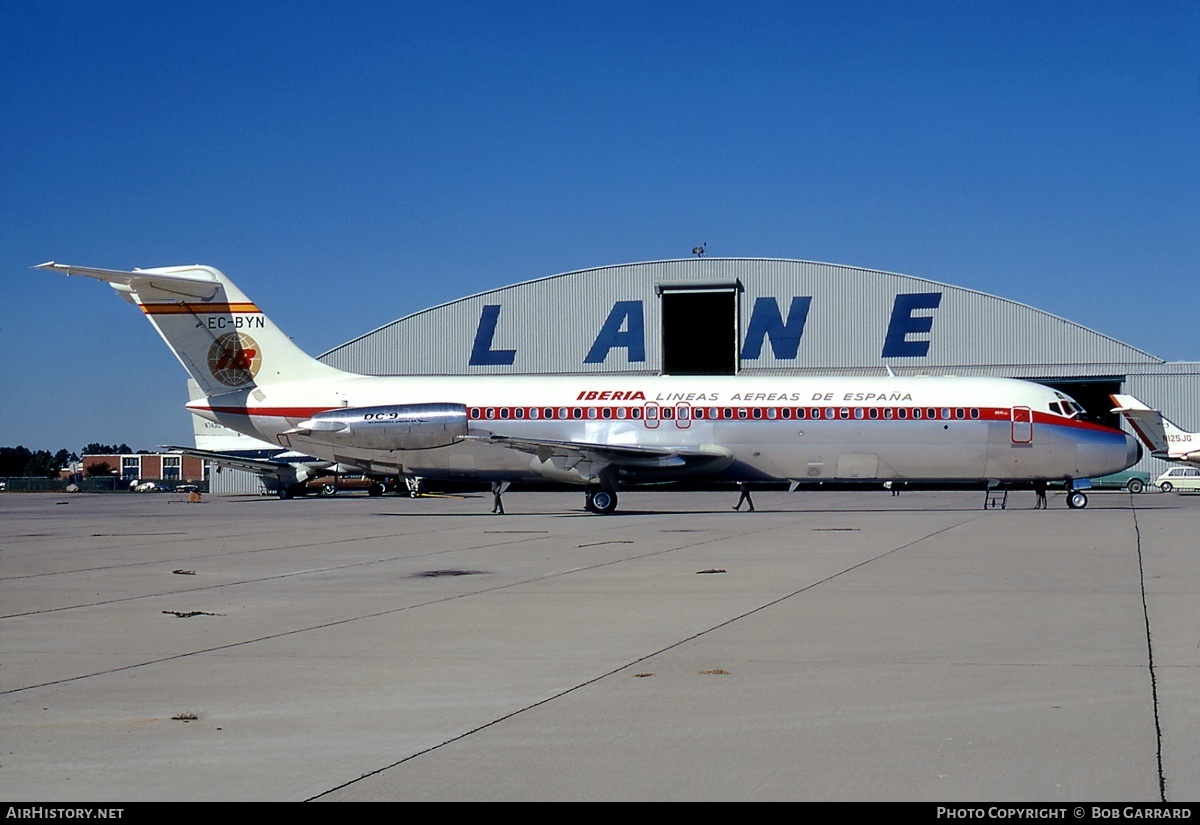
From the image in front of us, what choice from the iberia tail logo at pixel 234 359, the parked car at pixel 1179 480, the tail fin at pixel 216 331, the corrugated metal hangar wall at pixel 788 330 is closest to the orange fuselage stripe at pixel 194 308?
A: the tail fin at pixel 216 331

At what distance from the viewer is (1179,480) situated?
55.3m

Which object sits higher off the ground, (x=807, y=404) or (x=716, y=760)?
(x=807, y=404)

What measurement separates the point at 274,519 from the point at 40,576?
47.7 ft

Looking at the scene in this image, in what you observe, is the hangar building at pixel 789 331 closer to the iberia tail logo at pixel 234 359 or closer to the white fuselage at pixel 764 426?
the white fuselage at pixel 764 426

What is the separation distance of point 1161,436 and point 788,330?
1661 centimetres

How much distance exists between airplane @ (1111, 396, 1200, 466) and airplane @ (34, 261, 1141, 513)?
15297mm

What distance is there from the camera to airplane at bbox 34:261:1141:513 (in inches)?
1241

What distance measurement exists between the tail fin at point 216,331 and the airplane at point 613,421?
0.04 m

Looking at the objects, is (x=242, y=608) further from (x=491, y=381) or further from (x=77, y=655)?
(x=491, y=381)

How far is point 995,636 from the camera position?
369 inches

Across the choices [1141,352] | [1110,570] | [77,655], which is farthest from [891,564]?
[1141,352]

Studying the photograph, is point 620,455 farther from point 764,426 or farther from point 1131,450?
point 1131,450

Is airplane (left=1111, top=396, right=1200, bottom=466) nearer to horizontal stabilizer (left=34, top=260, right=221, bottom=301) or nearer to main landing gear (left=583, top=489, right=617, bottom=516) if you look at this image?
main landing gear (left=583, top=489, right=617, bottom=516)

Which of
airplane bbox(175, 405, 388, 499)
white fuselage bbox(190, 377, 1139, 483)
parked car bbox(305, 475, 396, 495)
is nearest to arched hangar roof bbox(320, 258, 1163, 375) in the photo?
parked car bbox(305, 475, 396, 495)
